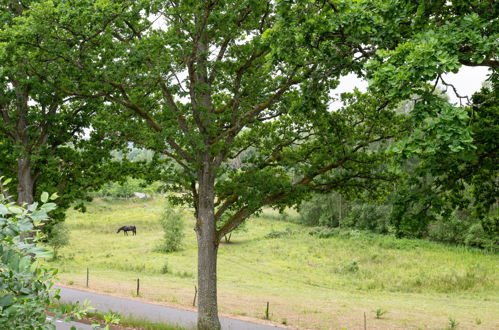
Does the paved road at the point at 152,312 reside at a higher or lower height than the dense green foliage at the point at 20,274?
lower

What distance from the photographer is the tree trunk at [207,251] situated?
1305 cm

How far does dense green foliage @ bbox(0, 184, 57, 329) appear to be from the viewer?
2.26 meters

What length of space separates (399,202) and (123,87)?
808cm

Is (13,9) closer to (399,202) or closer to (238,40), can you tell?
(238,40)

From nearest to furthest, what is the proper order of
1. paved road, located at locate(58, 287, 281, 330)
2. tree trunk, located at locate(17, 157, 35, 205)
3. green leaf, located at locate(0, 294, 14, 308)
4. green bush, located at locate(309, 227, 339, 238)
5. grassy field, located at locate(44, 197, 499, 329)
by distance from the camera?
1. green leaf, located at locate(0, 294, 14, 308)
2. tree trunk, located at locate(17, 157, 35, 205)
3. paved road, located at locate(58, 287, 281, 330)
4. grassy field, located at locate(44, 197, 499, 329)
5. green bush, located at locate(309, 227, 339, 238)

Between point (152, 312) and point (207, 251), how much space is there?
5.88 meters

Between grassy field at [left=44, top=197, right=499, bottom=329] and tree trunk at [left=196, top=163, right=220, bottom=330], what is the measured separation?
5.20 metres

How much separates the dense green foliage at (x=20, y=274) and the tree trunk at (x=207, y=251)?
1052 centimetres

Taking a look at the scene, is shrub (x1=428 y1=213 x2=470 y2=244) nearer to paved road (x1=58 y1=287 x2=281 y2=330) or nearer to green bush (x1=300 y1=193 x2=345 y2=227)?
green bush (x1=300 y1=193 x2=345 y2=227)

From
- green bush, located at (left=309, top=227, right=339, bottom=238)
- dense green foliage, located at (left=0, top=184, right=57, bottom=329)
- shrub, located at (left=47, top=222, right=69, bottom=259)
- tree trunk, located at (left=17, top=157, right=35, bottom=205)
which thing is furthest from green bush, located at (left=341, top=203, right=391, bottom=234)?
dense green foliage, located at (left=0, top=184, right=57, bottom=329)

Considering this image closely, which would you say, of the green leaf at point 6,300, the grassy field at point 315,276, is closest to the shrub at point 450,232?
the grassy field at point 315,276

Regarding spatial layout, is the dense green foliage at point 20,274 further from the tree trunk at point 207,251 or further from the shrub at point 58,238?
the shrub at point 58,238

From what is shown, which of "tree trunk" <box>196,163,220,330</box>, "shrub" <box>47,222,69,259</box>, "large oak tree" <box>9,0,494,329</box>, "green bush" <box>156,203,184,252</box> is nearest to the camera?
"large oak tree" <box>9,0,494,329</box>

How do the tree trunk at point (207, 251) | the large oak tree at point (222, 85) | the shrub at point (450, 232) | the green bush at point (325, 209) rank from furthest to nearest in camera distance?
the green bush at point (325, 209) → the shrub at point (450, 232) → the tree trunk at point (207, 251) → the large oak tree at point (222, 85)
